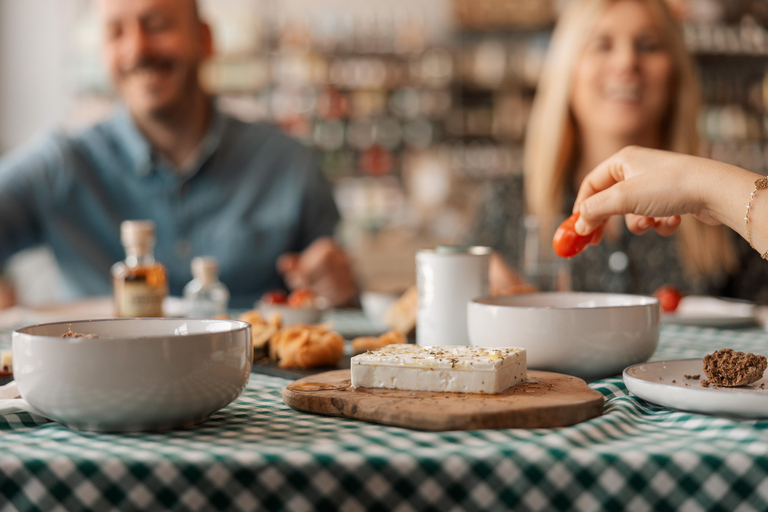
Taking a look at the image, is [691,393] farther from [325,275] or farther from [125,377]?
[325,275]

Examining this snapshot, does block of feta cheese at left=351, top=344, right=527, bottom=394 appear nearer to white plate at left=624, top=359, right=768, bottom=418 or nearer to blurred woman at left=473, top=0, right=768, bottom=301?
white plate at left=624, top=359, right=768, bottom=418

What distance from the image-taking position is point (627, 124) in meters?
1.96

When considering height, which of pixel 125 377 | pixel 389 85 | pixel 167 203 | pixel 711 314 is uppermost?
pixel 389 85

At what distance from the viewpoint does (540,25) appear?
490 centimetres

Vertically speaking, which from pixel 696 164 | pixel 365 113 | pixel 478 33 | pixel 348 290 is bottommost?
pixel 348 290

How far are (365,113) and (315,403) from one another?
446 centimetres

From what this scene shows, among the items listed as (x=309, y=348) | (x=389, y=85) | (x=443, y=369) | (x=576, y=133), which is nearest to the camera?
(x=443, y=369)

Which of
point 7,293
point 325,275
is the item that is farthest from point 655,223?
point 7,293

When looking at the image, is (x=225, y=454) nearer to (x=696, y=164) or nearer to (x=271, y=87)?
(x=696, y=164)

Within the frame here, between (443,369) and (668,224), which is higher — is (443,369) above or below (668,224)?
below

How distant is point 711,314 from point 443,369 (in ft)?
2.57

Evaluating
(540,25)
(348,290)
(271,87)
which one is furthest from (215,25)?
(348,290)

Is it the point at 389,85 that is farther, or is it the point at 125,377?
the point at 389,85

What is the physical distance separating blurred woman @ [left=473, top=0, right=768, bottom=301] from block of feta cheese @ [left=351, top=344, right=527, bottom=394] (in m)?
1.19
